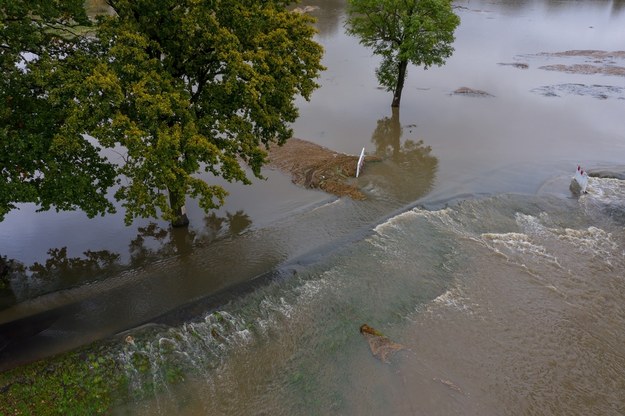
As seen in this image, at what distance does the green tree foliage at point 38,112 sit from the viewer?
40.2 ft

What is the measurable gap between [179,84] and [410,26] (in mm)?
18535

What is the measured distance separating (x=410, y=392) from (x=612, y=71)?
165 feet

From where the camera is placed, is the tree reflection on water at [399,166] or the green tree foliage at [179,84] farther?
the tree reflection on water at [399,166]

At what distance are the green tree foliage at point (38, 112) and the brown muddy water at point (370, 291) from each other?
395 cm

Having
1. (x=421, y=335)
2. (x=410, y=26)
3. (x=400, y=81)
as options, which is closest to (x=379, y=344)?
(x=421, y=335)

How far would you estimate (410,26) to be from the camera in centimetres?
2795

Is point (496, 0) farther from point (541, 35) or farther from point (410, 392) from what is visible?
point (410, 392)

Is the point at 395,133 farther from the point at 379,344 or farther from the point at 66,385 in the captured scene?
the point at 66,385

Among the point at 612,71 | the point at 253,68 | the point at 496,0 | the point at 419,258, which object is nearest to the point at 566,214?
the point at 419,258

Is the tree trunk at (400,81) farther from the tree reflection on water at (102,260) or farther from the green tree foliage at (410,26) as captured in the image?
the tree reflection on water at (102,260)

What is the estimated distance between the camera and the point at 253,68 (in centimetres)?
1511

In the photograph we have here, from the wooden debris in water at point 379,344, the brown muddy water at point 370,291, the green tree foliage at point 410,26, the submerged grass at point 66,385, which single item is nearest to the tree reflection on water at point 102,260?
the brown muddy water at point 370,291

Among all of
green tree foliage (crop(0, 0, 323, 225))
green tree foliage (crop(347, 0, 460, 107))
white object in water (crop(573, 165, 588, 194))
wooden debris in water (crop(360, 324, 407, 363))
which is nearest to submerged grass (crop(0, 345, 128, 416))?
green tree foliage (crop(0, 0, 323, 225))

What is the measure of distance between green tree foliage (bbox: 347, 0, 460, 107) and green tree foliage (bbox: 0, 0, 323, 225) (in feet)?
44.5
